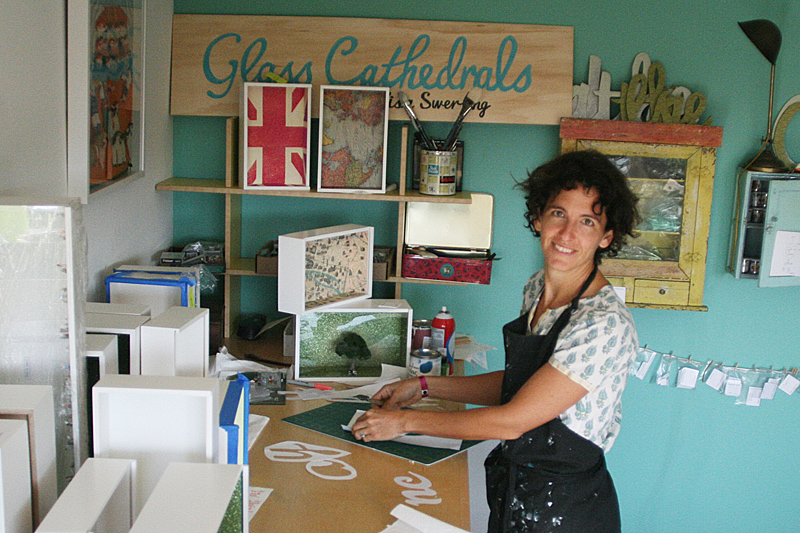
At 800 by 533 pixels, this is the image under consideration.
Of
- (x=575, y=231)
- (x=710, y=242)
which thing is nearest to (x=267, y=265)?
(x=575, y=231)

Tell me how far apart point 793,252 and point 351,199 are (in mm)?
1591

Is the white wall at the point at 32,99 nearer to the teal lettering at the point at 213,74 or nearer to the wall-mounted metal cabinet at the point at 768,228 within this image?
the teal lettering at the point at 213,74

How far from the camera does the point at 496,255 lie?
9.52 feet

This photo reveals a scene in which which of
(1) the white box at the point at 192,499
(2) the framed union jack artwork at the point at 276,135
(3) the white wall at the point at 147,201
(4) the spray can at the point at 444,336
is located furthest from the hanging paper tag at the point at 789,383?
(1) the white box at the point at 192,499

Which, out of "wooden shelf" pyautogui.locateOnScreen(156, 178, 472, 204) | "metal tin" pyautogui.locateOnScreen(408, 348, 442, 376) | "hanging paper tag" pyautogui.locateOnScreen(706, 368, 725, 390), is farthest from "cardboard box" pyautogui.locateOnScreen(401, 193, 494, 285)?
"hanging paper tag" pyautogui.locateOnScreen(706, 368, 725, 390)

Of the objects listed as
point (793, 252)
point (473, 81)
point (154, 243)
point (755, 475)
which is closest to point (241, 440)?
point (154, 243)

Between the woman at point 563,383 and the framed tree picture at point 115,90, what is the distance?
95cm

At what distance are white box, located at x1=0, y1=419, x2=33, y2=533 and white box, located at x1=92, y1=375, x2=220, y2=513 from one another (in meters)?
0.12

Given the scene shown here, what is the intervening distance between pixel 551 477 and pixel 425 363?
70 centimetres

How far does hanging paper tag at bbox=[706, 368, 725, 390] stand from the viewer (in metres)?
2.94

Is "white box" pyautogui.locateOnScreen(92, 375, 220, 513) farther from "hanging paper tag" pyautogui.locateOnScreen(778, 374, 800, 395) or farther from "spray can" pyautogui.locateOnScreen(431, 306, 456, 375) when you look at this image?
"hanging paper tag" pyautogui.locateOnScreen(778, 374, 800, 395)

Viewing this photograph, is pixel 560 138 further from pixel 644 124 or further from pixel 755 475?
pixel 755 475

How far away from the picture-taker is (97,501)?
0.96 m

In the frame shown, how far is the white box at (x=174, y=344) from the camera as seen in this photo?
1.42 metres
